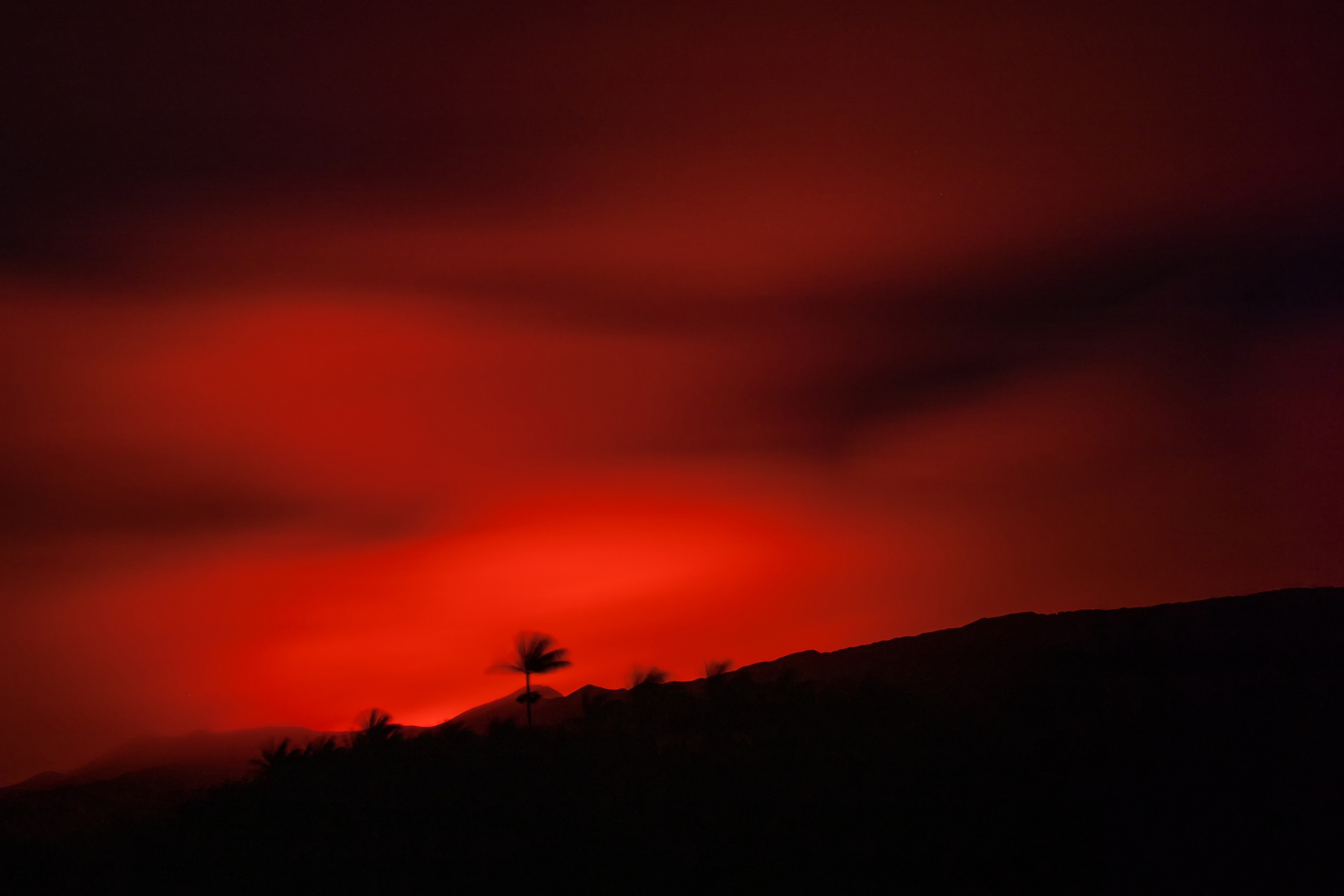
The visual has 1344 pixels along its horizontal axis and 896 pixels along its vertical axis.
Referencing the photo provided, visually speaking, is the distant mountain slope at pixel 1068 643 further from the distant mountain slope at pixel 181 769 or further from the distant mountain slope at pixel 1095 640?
the distant mountain slope at pixel 181 769

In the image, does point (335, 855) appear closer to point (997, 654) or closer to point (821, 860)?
point (821, 860)

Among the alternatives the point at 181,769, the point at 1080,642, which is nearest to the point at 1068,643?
the point at 1080,642

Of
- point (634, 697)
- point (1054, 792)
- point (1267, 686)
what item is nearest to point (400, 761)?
point (634, 697)

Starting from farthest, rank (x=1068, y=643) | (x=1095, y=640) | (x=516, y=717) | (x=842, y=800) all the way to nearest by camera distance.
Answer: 1. (x=516, y=717)
2. (x=1068, y=643)
3. (x=1095, y=640)
4. (x=842, y=800)

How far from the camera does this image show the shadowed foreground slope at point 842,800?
891 inches

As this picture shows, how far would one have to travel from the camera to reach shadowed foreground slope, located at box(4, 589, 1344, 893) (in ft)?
74.3

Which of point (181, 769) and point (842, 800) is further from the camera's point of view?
point (181, 769)

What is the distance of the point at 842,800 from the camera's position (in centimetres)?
2539

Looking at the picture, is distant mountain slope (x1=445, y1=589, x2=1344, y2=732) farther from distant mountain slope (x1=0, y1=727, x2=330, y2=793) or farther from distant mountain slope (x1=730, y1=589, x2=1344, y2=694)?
distant mountain slope (x1=0, y1=727, x2=330, y2=793)

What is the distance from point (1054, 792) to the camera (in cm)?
2448

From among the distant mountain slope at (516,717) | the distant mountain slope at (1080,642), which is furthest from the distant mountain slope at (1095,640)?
the distant mountain slope at (516,717)

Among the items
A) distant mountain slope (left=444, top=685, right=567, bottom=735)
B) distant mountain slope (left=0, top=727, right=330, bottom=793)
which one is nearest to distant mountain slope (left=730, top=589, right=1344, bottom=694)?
distant mountain slope (left=444, top=685, right=567, bottom=735)

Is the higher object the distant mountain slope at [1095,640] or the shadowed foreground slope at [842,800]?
the distant mountain slope at [1095,640]

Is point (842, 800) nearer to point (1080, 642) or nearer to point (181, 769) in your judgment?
point (1080, 642)
